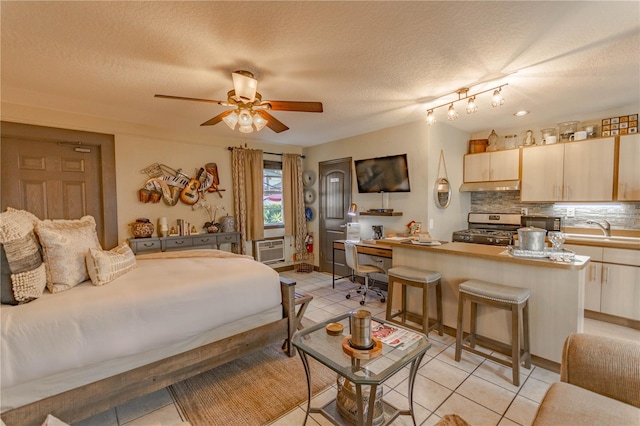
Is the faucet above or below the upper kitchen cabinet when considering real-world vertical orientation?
below

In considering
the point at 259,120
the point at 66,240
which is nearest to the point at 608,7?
the point at 259,120

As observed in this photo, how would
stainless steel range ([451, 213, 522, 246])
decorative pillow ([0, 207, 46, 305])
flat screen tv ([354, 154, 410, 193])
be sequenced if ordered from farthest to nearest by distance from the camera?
flat screen tv ([354, 154, 410, 193]) < stainless steel range ([451, 213, 522, 246]) < decorative pillow ([0, 207, 46, 305])

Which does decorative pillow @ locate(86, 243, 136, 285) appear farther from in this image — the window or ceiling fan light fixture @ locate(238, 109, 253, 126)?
the window

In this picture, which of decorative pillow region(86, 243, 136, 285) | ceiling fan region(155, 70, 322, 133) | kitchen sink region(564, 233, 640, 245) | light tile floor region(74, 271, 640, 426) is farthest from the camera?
kitchen sink region(564, 233, 640, 245)

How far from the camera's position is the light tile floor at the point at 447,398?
6.00 ft

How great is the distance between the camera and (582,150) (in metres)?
3.53

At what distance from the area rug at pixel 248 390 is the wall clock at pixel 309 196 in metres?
3.66

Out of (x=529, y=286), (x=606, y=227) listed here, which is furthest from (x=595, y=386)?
(x=606, y=227)

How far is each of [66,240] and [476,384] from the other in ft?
10.6

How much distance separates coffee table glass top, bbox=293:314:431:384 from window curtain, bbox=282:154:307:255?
3.77 metres

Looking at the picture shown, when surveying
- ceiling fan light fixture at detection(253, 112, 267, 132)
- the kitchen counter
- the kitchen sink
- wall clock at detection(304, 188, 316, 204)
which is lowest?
the kitchen counter

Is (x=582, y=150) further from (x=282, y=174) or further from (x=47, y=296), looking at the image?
(x=47, y=296)

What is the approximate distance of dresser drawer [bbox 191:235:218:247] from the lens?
4.30 metres

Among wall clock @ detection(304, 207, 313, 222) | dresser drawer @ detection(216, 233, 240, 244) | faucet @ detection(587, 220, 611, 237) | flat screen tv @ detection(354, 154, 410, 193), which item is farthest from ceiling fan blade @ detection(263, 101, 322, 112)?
faucet @ detection(587, 220, 611, 237)
